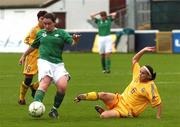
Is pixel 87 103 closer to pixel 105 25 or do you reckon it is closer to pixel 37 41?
pixel 37 41

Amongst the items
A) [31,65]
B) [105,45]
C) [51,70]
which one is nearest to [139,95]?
[51,70]

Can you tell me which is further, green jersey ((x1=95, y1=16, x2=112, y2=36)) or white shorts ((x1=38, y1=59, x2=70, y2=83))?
green jersey ((x1=95, y1=16, x2=112, y2=36))

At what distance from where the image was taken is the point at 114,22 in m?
55.6

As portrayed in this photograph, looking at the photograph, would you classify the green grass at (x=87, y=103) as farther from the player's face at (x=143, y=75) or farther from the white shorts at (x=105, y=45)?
the white shorts at (x=105, y=45)

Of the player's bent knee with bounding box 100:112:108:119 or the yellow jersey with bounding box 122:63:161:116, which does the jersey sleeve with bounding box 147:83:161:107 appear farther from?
the player's bent knee with bounding box 100:112:108:119

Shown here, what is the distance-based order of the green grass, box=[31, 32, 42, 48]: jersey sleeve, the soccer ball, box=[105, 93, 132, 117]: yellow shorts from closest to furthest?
1. the green grass
2. the soccer ball
3. box=[105, 93, 132, 117]: yellow shorts
4. box=[31, 32, 42, 48]: jersey sleeve

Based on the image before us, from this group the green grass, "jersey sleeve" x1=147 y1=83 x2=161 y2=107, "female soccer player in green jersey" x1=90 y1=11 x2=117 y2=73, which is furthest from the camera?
"female soccer player in green jersey" x1=90 y1=11 x2=117 y2=73

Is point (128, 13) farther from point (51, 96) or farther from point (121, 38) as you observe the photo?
point (51, 96)

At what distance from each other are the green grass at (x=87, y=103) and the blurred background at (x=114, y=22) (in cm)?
1366

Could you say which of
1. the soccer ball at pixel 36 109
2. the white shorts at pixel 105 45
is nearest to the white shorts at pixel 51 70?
the soccer ball at pixel 36 109

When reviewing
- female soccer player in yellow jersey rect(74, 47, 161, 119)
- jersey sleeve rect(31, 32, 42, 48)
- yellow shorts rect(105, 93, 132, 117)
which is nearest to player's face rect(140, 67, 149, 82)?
female soccer player in yellow jersey rect(74, 47, 161, 119)

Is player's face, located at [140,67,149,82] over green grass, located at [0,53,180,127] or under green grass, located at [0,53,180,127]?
over

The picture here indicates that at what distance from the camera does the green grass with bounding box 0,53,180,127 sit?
13.4 meters

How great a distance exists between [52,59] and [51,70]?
0.22m
